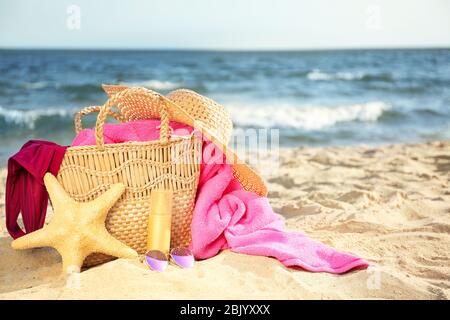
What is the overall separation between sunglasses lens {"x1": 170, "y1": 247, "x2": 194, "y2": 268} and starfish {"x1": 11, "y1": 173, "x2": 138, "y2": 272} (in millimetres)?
222

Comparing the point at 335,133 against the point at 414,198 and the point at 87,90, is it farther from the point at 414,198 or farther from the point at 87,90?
the point at 87,90

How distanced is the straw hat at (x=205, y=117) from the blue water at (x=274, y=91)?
15.4 feet

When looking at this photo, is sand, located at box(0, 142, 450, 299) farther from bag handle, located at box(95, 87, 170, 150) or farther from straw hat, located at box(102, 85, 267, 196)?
bag handle, located at box(95, 87, 170, 150)

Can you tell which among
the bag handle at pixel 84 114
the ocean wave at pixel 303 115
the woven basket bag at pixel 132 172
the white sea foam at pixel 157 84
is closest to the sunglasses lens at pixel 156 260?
the woven basket bag at pixel 132 172

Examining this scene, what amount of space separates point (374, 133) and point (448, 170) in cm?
392

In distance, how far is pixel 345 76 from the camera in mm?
17641

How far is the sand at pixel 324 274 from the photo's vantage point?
2.62 meters

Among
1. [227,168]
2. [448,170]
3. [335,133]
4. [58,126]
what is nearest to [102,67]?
[58,126]

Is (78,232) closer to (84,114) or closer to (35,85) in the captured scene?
(84,114)

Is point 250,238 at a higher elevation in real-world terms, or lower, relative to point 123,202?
lower

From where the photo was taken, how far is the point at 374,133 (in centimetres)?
951

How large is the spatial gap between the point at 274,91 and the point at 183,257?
472 inches

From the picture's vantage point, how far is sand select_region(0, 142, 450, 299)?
2625 millimetres

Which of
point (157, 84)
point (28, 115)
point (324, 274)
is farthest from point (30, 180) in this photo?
point (157, 84)
